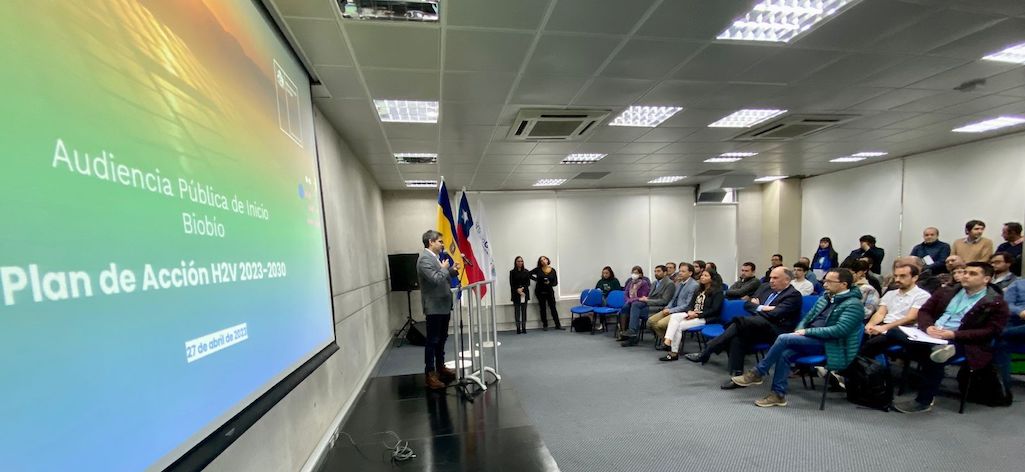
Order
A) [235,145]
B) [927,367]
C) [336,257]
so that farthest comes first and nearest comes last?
[336,257] → [927,367] → [235,145]

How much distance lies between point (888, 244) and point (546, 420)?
23.0 ft

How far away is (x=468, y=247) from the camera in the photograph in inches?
137

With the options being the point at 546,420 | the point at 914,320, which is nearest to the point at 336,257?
the point at 546,420

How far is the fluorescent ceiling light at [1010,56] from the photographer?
2.46 m

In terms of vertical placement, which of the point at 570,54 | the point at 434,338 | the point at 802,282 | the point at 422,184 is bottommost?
the point at 434,338

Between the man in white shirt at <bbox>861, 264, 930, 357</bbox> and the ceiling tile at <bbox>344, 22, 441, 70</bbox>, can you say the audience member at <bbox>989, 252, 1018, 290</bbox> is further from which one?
the ceiling tile at <bbox>344, 22, 441, 70</bbox>

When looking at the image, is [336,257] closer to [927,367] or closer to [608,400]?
[608,400]

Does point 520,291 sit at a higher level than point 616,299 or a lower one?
higher

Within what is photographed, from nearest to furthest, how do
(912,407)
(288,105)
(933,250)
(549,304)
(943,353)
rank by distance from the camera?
(288,105), (943,353), (912,407), (933,250), (549,304)

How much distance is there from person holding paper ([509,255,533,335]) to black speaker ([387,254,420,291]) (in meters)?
1.84

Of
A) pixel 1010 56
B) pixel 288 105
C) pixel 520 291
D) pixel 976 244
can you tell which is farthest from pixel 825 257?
pixel 288 105

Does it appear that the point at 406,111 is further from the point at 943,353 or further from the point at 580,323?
the point at 580,323

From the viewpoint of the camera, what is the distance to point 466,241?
343 centimetres

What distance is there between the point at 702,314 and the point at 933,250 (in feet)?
12.3
